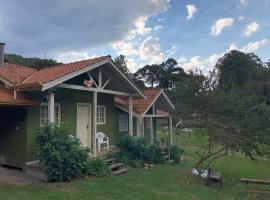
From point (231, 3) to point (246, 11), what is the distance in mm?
1291

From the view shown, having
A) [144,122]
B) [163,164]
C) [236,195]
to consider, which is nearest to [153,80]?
[144,122]

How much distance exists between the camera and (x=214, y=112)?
1298 centimetres

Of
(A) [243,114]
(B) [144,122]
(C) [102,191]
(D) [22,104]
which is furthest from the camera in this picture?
(B) [144,122]

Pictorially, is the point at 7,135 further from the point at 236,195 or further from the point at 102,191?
the point at 236,195

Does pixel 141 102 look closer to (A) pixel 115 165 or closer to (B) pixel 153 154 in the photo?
(B) pixel 153 154

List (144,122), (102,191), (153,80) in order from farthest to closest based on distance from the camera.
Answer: (153,80) → (144,122) → (102,191)

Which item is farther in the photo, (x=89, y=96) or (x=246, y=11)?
(x=246, y=11)

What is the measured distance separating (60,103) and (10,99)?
2910mm

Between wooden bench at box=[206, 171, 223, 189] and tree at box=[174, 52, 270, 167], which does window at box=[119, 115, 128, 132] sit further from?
wooden bench at box=[206, 171, 223, 189]

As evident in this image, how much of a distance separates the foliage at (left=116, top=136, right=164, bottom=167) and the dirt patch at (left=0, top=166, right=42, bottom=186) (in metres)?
4.39

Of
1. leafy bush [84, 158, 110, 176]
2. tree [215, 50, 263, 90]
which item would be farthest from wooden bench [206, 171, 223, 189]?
tree [215, 50, 263, 90]

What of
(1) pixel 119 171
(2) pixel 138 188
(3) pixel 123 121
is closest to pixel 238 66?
(3) pixel 123 121

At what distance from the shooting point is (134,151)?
14711 millimetres

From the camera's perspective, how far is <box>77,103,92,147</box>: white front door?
1449 centimetres
